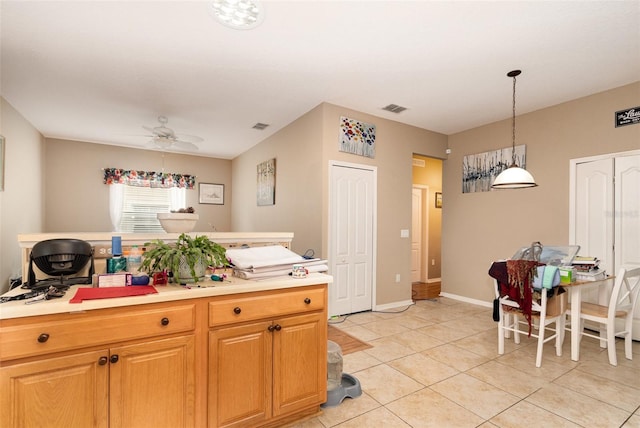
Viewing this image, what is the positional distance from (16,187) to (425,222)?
705 centimetres

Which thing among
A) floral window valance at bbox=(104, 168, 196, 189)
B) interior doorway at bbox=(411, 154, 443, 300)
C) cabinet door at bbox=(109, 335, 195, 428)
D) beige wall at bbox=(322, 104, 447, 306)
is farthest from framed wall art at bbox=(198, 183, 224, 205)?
cabinet door at bbox=(109, 335, 195, 428)

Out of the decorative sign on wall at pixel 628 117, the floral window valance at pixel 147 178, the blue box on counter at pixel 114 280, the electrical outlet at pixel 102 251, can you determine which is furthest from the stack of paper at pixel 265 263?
the floral window valance at pixel 147 178

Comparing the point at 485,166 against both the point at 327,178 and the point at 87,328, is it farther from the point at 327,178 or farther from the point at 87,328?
the point at 87,328

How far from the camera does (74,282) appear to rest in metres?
1.62

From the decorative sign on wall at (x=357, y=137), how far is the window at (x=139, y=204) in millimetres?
4330

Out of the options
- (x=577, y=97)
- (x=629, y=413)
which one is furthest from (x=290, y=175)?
(x=629, y=413)

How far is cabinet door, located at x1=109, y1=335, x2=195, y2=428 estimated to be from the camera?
4.42 ft

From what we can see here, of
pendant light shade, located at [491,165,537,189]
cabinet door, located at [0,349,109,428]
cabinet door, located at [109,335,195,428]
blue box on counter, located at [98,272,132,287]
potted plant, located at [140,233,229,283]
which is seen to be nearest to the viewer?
cabinet door, located at [0,349,109,428]

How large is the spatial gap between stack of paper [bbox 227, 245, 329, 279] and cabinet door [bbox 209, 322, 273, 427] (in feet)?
0.98

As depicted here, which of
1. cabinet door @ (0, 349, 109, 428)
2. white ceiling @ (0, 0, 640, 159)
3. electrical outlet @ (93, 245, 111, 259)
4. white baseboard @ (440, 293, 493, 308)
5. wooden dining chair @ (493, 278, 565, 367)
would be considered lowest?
white baseboard @ (440, 293, 493, 308)

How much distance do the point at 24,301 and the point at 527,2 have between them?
3.39m

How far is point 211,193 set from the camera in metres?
7.16

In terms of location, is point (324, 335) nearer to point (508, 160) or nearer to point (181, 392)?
point (181, 392)

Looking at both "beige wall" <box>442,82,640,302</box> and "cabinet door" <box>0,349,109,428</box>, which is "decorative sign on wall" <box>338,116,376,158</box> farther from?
"cabinet door" <box>0,349,109,428</box>
